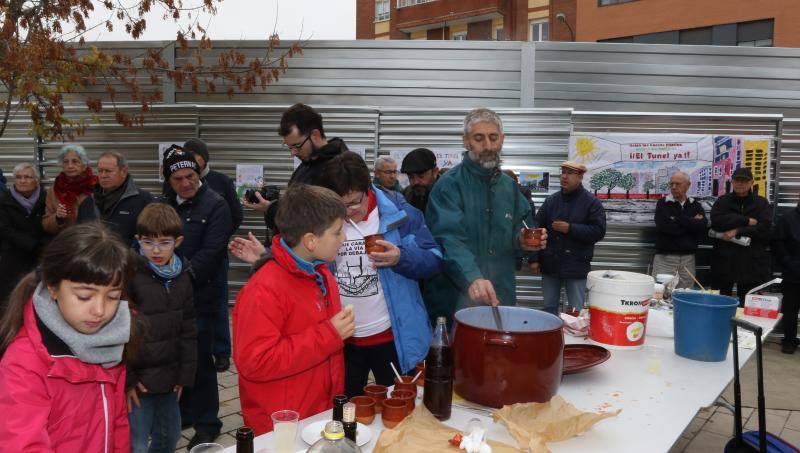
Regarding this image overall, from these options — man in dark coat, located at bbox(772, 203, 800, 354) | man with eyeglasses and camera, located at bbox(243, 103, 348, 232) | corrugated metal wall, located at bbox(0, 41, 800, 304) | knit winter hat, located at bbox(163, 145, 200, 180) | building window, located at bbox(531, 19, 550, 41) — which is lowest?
man in dark coat, located at bbox(772, 203, 800, 354)

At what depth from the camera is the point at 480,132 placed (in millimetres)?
2912

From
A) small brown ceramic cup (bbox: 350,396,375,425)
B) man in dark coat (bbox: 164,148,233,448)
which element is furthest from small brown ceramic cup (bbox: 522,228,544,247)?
man in dark coat (bbox: 164,148,233,448)

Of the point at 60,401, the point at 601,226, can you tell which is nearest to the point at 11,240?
the point at 60,401

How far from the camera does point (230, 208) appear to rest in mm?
4855

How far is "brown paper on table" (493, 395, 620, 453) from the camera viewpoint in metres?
1.59

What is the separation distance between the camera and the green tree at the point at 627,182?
662 cm

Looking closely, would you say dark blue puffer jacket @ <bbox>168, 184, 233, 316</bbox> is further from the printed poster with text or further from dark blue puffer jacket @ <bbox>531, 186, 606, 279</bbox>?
the printed poster with text

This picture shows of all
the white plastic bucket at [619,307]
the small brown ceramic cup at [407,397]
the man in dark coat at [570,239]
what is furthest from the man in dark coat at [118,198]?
the man in dark coat at [570,239]

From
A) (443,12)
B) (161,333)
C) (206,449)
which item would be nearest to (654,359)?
(206,449)

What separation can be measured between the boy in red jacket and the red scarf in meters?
3.19

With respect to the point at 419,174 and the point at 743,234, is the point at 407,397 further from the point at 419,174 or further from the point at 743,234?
the point at 743,234

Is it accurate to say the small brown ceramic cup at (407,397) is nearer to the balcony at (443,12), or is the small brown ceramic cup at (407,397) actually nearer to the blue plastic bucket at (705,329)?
the blue plastic bucket at (705,329)

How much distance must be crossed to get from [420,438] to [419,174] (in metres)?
3.58

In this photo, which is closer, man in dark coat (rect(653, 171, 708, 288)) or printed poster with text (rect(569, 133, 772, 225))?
man in dark coat (rect(653, 171, 708, 288))
